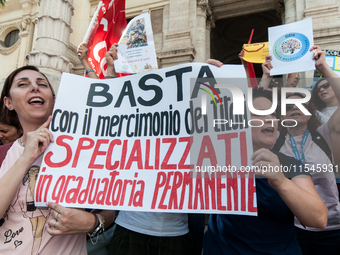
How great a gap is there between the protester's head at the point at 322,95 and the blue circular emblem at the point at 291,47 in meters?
0.39

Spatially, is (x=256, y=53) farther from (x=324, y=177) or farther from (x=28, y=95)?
(x=28, y=95)

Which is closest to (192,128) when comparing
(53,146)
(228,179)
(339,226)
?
(228,179)

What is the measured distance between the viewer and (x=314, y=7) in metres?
6.62

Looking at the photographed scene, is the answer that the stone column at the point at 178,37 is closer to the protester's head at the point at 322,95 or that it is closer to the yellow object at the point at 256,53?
the yellow object at the point at 256,53

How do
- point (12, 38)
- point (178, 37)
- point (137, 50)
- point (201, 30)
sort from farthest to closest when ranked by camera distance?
point (12, 38) → point (201, 30) → point (178, 37) → point (137, 50)

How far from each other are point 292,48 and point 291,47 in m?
0.01

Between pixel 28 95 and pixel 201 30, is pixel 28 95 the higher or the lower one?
the lower one

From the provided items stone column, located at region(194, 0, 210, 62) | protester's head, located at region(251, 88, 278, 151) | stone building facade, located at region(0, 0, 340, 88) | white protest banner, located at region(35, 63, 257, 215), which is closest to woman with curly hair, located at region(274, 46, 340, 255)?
protester's head, located at region(251, 88, 278, 151)

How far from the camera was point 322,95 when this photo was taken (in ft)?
7.63

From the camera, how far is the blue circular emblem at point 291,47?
2.17 metres

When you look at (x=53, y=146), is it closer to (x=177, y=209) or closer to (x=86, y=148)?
(x=86, y=148)

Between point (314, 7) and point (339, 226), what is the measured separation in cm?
674

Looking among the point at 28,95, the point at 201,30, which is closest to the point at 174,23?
the point at 201,30

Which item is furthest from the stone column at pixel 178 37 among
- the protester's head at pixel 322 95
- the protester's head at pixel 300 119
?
the protester's head at pixel 300 119
